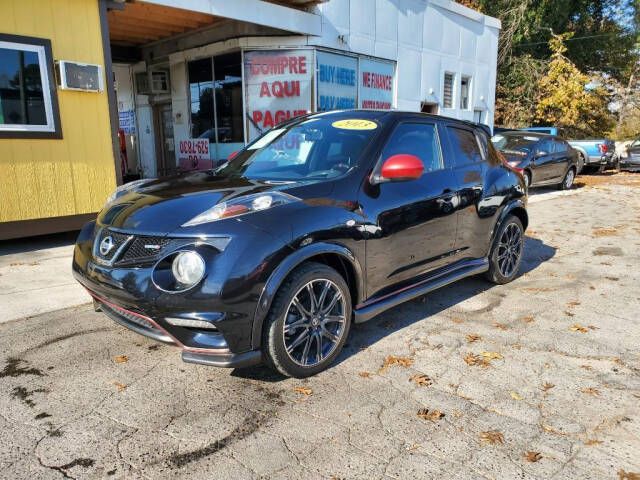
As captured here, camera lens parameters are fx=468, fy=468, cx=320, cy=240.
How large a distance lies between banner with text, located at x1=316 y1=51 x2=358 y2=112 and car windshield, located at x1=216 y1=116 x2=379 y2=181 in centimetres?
694

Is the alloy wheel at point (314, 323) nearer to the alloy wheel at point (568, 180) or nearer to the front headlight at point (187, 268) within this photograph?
the front headlight at point (187, 268)

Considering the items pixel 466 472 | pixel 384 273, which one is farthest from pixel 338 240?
pixel 466 472

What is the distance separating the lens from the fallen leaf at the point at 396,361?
331 cm

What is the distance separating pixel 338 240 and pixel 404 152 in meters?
1.13

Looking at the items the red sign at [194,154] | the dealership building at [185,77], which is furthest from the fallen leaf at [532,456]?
the red sign at [194,154]

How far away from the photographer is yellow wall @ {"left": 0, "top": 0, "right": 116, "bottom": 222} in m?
6.17

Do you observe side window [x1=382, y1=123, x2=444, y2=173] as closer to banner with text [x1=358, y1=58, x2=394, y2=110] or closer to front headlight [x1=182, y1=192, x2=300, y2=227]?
front headlight [x1=182, y1=192, x2=300, y2=227]

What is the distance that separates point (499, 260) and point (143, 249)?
3.75 meters

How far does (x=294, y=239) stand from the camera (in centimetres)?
285

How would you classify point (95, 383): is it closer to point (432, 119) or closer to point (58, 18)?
point (432, 119)

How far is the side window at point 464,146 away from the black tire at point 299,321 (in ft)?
6.41

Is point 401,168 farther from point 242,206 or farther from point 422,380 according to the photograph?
point 422,380

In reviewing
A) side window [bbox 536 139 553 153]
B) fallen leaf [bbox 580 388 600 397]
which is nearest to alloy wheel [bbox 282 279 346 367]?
fallen leaf [bbox 580 388 600 397]

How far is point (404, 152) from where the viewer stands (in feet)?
12.4
